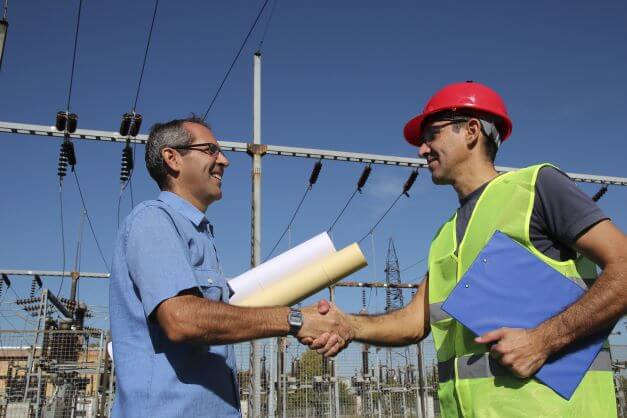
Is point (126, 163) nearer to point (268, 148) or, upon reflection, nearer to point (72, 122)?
point (72, 122)

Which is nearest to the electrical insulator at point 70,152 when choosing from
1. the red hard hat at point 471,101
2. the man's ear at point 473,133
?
the red hard hat at point 471,101

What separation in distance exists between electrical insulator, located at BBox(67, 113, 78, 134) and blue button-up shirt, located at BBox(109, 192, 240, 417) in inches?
255

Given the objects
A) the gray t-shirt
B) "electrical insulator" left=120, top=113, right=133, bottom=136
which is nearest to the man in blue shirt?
the gray t-shirt

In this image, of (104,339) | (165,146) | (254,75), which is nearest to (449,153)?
(165,146)

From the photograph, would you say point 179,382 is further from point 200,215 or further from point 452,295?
point 452,295

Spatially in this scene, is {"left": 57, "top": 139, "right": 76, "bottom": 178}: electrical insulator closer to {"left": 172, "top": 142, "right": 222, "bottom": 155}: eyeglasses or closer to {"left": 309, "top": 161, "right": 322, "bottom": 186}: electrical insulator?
{"left": 309, "top": 161, "right": 322, "bottom": 186}: electrical insulator

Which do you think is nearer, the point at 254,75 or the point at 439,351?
the point at 439,351

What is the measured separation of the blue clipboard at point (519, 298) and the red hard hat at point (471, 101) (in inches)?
34.0

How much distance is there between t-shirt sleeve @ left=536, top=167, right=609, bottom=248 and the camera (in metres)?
2.16

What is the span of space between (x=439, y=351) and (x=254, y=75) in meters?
7.38

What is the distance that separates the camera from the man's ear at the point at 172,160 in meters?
3.01

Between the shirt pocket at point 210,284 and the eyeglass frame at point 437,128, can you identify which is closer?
the shirt pocket at point 210,284

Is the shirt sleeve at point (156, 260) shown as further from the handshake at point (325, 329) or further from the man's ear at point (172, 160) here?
the handshake at point (325, 329)

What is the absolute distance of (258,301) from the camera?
2879 millimetres
